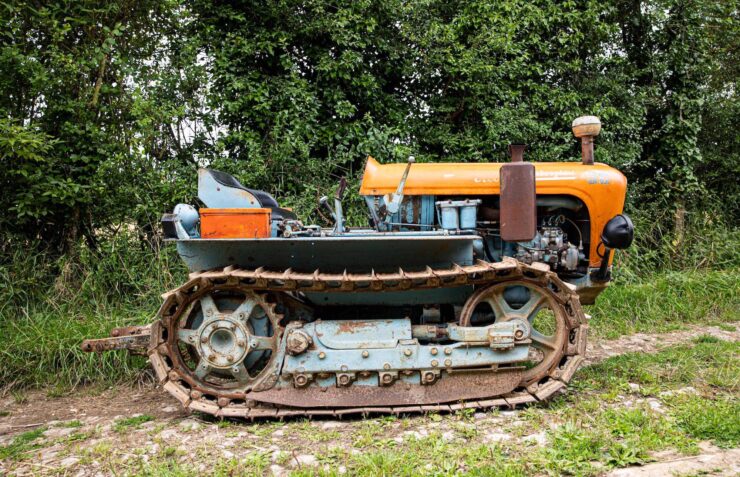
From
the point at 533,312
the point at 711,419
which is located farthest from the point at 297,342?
the point at 711,419

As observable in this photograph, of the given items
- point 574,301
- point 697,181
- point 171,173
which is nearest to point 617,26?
point 697,181

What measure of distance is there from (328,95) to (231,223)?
3910 millimetres

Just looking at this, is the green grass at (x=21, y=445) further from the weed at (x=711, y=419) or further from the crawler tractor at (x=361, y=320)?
the weed at (x=711, y=419)

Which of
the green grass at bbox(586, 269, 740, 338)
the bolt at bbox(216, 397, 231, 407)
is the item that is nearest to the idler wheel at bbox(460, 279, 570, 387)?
the bolt at bbox(216, 397, 231, 407)

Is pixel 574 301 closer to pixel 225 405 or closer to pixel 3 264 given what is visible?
pixel 225 405

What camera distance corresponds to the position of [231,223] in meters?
4.03

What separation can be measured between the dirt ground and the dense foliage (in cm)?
238

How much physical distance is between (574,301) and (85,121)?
17.5ft

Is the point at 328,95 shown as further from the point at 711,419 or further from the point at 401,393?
the point at 711,419

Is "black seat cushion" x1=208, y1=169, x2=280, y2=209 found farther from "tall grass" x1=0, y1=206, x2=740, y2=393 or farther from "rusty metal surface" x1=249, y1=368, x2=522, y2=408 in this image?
"tall grass" x1=0, y1=206, x2=740, y2=393

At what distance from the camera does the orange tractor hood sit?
4453 mm

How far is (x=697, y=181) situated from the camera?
8.64 metres

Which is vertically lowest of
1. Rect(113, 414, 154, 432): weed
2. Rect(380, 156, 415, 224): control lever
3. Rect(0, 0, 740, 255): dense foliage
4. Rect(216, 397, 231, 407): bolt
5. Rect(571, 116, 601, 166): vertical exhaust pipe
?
Rect(113, 414, 154, 432): weed

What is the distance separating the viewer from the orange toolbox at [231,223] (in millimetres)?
4023
